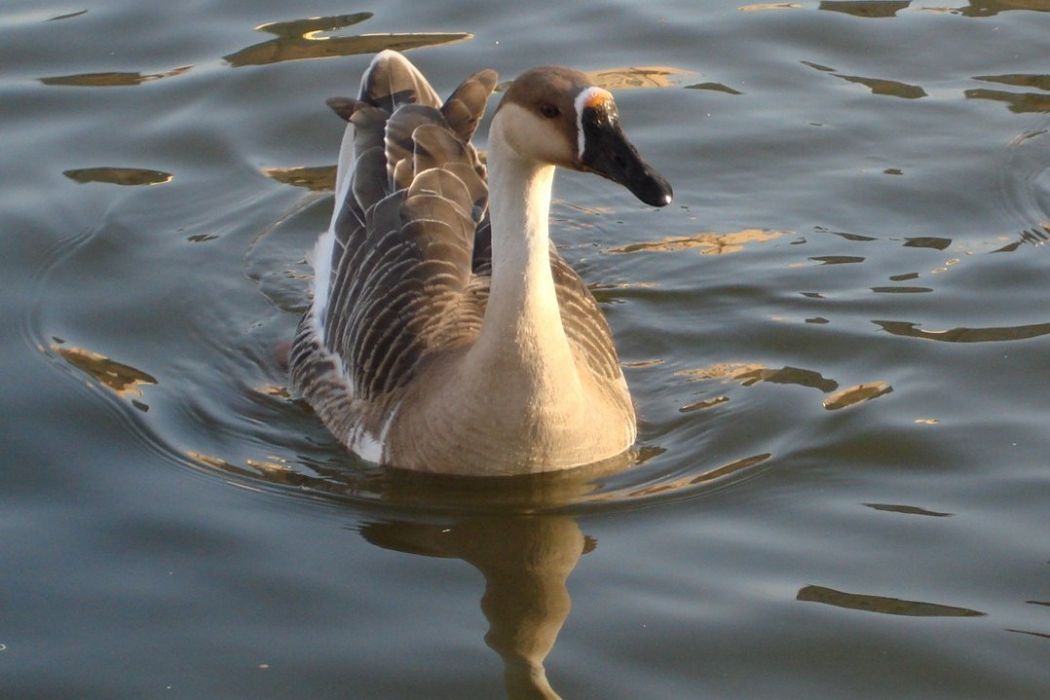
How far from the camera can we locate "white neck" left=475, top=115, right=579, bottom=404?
625 cm

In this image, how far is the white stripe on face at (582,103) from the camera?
5.90m

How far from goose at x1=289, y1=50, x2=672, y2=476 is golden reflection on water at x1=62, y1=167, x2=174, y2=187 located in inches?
61.8

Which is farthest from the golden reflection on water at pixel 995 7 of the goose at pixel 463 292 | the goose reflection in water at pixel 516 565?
the goose reflection in water at pixel 516 565

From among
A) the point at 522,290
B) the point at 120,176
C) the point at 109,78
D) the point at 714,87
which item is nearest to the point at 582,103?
the point at 522,290

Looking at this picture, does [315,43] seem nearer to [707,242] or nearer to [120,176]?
[120,176]

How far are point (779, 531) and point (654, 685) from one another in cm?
112

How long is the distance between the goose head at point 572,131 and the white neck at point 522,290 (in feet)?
0.34

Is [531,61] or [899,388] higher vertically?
[531,61]

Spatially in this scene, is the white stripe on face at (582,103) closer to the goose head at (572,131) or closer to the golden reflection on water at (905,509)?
the goose head at (572,131)

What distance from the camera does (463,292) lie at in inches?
292

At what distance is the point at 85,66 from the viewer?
11359 mm

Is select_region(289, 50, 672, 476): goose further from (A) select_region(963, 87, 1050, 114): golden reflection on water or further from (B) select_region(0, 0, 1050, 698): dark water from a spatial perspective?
(A) select_region(963, 87, 1050, 114): golden reflection on water

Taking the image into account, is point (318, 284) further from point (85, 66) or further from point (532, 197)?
point (85, 66)

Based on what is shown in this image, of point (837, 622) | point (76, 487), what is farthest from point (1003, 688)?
point (76, 487)
